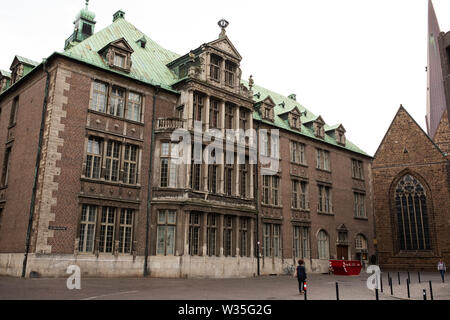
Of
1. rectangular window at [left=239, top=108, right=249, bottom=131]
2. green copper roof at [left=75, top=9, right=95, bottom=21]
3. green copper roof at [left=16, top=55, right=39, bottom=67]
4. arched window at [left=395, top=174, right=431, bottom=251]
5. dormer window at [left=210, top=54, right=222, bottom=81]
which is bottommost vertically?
arched window at [left=395, top=174, right=431, bottom=251]

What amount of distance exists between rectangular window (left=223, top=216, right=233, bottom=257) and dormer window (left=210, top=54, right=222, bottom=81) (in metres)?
10.5

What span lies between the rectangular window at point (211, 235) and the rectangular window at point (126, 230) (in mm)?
5344

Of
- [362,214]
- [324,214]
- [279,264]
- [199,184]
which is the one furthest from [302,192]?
[199,184]

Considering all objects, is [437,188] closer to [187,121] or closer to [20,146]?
[187,121]

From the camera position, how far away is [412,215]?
4672 centimetres

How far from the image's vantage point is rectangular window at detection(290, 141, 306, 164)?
38125 mm

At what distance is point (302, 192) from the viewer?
38062 mm

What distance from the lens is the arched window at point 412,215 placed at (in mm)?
45469

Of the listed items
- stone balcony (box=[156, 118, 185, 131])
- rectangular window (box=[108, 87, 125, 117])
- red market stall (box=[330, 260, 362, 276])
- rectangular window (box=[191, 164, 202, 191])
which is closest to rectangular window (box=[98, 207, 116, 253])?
rectangular window (box=[191, 164, 202, 191])

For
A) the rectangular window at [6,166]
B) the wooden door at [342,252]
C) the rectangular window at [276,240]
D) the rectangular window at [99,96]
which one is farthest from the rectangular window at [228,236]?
the wooden door at [342,252]

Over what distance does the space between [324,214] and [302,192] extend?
3.46m

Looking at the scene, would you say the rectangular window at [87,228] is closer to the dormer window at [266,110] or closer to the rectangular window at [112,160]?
the rectangular window at [112,160]

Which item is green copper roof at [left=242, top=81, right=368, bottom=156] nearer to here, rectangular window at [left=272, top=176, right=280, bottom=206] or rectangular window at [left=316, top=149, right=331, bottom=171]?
rectangular window at [left=316, top=149, right=331, bottom=171]

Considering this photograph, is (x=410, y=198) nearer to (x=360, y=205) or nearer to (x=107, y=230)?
(x=360, y=205)
